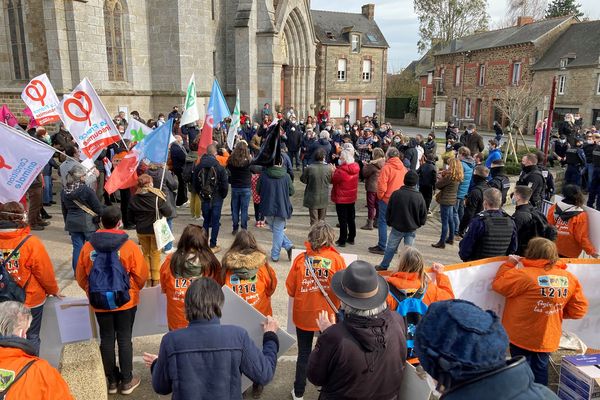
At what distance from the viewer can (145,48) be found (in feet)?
60.3

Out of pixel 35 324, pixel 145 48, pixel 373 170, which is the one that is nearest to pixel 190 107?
pixel 373 170

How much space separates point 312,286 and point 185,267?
1.14 m

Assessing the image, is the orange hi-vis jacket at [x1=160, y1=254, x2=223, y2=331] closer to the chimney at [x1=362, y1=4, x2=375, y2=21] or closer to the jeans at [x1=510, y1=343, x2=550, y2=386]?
the jeans at [x1=510, y1=343, x2=550, y2=386]

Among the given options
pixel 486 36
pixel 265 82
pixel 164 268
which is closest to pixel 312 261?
pixel 164 268

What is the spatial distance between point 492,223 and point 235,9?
64.9ft

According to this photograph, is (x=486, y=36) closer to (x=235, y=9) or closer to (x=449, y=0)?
(x=449, y=0)

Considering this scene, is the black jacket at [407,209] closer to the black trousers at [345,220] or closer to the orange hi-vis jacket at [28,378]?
the black trousers at [345,220]

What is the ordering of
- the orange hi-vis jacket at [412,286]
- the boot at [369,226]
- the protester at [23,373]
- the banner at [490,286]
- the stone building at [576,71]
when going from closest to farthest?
the protester at [23,373], the orange hi-vis jacket at [412,286], the banner at [490,286], the boot at [369,226], the stone building at [576,71]

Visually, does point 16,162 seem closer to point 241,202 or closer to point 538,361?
point 241,202

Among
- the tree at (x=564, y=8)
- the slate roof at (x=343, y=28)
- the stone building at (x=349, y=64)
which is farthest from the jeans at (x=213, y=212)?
the tree at (x=564, y=8)

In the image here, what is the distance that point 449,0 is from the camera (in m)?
48.3

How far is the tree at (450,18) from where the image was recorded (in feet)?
160

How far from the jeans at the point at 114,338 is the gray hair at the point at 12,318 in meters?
1.53

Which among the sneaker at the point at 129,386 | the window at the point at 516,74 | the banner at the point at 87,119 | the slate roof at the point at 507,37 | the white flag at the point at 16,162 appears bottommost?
the sneaker at the point at 129,386
